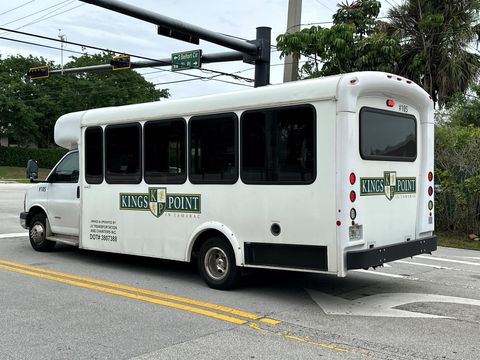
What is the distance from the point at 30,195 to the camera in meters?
10.6

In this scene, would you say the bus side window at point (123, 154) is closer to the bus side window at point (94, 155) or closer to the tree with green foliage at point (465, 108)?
the bus side window at point (94, 155)

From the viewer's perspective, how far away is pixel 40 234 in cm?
1033

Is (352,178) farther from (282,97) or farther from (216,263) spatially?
(216,263)

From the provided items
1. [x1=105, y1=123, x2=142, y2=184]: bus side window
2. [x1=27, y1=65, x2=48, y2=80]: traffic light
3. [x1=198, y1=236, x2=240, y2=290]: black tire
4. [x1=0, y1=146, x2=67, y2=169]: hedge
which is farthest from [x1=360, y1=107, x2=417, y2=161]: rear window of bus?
[x1=0, y1=146, x2=67, y2=169]: hedge

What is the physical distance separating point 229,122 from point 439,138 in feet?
29.2

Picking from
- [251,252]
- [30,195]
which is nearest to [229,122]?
[251,252]

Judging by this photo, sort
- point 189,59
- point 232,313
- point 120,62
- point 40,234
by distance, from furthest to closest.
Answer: point 120,62 → point 189,59 → point 40,234 → point 232,313

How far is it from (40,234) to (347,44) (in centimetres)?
1057

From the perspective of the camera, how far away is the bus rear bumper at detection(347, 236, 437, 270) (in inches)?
240

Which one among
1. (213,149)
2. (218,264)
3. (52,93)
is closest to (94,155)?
(213,149)

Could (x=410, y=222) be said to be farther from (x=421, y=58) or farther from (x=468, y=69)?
(x=468, y=69)

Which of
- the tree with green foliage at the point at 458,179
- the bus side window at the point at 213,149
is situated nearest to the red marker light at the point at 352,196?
the bus side window at the point at 213,149

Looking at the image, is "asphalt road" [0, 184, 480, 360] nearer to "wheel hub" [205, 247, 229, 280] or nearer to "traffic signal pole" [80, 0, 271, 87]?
"wheel hub" [205, 247, 229, 280]

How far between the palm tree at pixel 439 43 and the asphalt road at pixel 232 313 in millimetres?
12280
